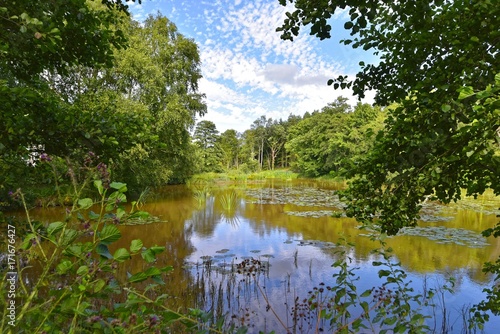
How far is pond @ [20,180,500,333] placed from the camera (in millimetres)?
5395

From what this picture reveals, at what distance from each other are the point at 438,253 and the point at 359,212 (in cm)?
780

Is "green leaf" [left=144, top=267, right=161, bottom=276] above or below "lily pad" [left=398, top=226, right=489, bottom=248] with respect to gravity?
above

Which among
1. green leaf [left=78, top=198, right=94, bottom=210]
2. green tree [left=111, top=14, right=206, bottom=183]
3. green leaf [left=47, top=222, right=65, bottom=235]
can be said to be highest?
green tree [left=111, top=14, right=206, bottom=183]

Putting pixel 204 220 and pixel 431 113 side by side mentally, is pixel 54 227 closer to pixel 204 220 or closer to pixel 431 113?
pixel 431 113

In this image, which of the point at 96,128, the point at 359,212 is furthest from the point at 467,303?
the point at 96,128

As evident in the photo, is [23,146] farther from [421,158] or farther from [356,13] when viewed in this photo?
[421,158]

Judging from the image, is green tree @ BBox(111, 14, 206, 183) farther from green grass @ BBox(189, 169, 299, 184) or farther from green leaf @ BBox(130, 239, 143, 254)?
green leaf @ BBox(130, 239, 143, 254)

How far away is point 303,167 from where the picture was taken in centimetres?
4731

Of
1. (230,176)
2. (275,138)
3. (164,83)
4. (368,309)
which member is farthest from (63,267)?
(275,138)

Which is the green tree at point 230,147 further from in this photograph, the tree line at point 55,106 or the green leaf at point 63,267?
the green leaf at point 63,267

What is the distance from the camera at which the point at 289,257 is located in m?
8.48

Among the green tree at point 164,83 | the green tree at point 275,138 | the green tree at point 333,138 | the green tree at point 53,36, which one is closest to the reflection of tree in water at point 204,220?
the green tree at point 164,83

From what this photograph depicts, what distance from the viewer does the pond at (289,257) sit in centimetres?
539

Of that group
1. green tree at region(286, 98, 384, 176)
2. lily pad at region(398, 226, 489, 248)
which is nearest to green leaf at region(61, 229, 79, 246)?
lily pad at region(398, 226, 489, 248)
